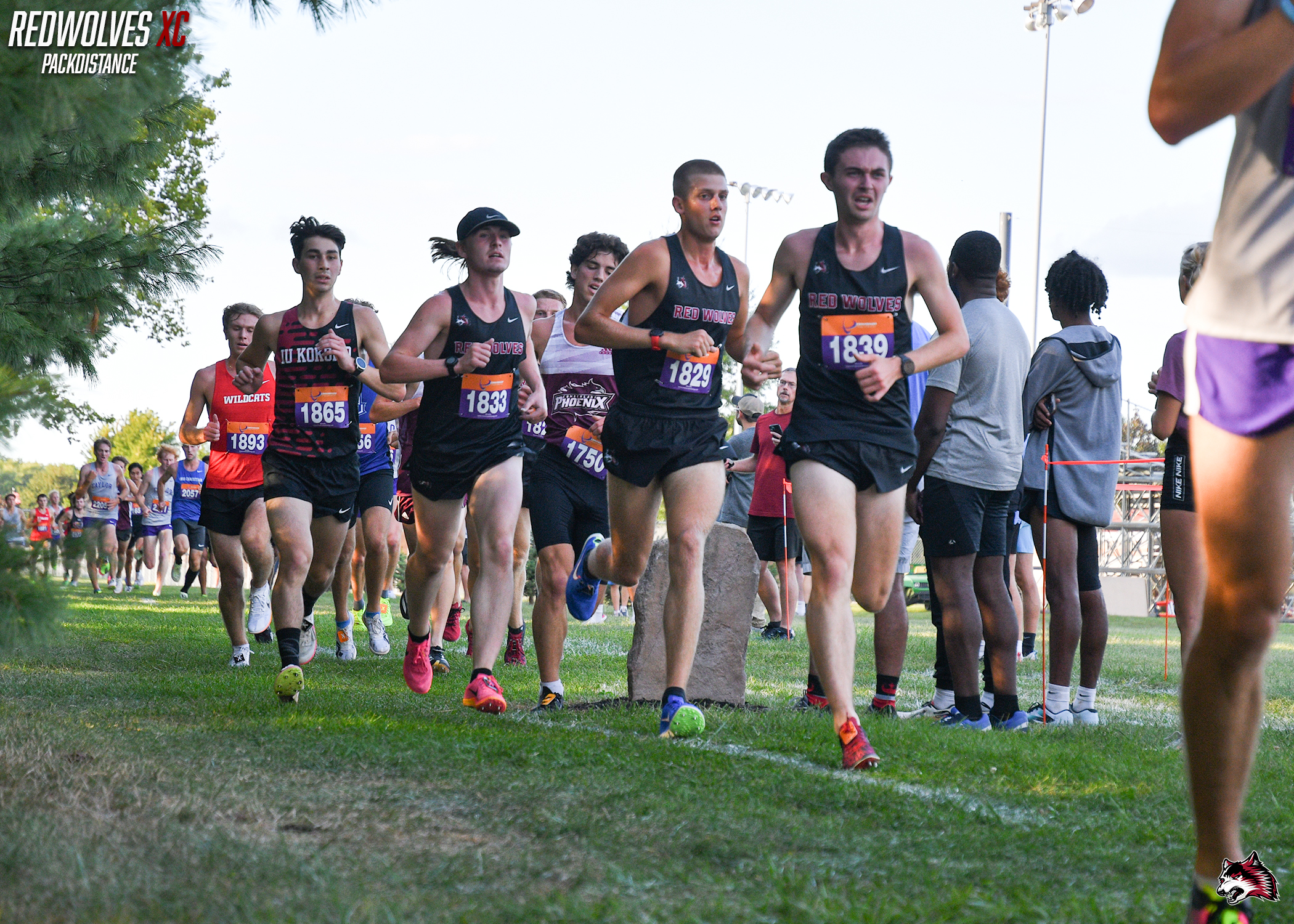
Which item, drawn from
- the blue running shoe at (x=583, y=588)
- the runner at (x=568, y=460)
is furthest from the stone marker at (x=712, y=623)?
the runner at (x=568, y=460)

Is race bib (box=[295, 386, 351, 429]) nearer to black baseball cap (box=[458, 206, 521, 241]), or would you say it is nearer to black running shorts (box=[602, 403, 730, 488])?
black baseball cap (box=[458, 206, 521, 241])

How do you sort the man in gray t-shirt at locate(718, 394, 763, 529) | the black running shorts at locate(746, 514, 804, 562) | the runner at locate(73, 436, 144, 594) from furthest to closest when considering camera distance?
the runner at locate(73, 436, 144, 594)
the man in gray t-shirt at locate(718, 394, 763, 529)
the black running shorts at locate(746, 514, 804, 562)

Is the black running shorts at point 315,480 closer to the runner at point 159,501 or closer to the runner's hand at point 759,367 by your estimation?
the runner's hand at point 759,367

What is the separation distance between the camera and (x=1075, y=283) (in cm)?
630

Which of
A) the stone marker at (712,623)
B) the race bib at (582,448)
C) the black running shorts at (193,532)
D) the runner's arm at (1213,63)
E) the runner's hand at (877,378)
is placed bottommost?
the stone marker at (712,623)

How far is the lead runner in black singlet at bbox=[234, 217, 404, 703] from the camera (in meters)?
6.86

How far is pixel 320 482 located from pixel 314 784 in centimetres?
354

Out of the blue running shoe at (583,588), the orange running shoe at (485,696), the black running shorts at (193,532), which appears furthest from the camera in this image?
the black running shorts at (193,532)

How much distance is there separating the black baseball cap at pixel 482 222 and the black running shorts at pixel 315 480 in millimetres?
1608

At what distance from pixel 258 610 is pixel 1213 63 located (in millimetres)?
8671

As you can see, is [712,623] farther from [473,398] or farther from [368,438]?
[368,438]

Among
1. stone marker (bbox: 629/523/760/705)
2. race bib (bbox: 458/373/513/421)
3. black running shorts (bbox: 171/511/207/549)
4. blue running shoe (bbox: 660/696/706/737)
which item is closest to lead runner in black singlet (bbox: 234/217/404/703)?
race bib (bbox: 458/373/513/421)

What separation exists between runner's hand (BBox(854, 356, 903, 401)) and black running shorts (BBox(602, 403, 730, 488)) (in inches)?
33.1

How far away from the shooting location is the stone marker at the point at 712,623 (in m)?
6.19
